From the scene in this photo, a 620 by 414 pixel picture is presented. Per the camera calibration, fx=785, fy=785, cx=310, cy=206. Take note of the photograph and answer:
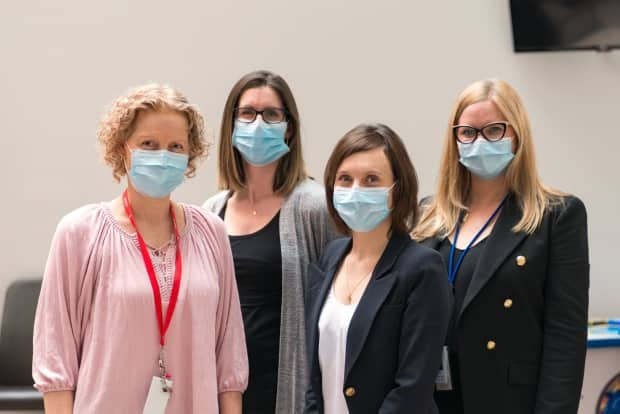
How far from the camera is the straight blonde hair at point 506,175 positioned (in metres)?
2.52

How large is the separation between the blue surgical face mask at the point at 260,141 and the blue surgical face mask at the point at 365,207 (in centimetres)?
46

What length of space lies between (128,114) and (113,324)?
555 millimetres

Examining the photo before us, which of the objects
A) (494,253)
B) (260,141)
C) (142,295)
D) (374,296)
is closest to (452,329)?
(494,253)

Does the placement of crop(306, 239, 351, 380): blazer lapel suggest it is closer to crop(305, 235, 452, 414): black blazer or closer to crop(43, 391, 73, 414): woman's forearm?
crop(305, 235, 452, 414): black blazer

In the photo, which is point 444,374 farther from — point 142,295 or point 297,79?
point 297,79

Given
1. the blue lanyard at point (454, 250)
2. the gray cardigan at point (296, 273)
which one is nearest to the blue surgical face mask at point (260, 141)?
the gray cardigan at point (296, 273)

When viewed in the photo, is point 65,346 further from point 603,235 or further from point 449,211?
point 603,235

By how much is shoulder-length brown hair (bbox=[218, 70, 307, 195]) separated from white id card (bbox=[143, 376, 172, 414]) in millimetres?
917

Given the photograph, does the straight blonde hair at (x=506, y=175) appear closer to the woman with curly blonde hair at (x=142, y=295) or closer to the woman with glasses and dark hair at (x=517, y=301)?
the woman with glasses and dark hair at (x=517, y=301)

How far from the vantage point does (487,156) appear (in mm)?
2539

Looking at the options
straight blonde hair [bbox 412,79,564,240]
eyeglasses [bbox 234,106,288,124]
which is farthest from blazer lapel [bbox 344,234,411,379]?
eyeglasses [bbox 234,106,288,124]

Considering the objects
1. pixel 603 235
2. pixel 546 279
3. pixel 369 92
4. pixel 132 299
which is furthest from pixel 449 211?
pixel 603 235

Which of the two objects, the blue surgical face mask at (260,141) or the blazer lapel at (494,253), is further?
the blue surgical face mask at (260,141)

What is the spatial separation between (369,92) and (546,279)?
7.60 ft
